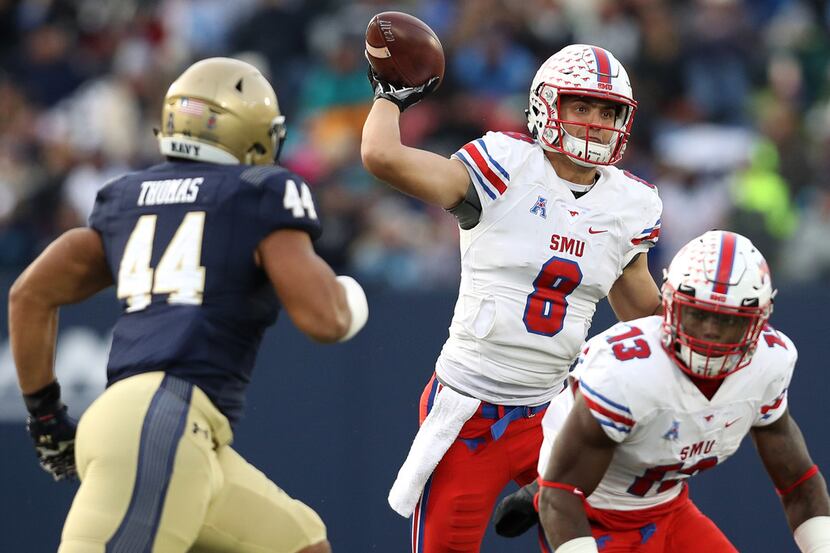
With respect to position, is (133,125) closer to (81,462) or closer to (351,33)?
(351,33)

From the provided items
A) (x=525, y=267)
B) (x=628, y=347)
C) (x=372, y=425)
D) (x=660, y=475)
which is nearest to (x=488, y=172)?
(x=525, y=267)

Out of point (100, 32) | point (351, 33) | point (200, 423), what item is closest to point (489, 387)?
point (200, 423)

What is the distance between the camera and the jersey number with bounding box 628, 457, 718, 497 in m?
3.97

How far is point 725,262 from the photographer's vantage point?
3.79 meters

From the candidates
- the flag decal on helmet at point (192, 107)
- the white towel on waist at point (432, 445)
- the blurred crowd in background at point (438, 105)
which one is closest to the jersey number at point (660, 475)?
the white towel on waist at point (432, 445)

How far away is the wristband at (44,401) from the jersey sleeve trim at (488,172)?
1.50 meters

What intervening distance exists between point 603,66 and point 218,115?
1.43 metres

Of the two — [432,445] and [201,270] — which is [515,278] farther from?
[201,270]

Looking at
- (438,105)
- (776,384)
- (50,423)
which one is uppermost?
(776,384)

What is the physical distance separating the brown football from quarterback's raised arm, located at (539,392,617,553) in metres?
1.34

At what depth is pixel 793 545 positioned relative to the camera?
22.3 feet

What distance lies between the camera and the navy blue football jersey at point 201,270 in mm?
3641

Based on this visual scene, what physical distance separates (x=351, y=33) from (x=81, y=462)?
6.38 metres

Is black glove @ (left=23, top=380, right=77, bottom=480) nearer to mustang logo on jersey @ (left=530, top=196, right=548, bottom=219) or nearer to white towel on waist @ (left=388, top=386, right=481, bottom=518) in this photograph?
white towel on waist @ (left=388, top=386, right=481, bottom=518)
